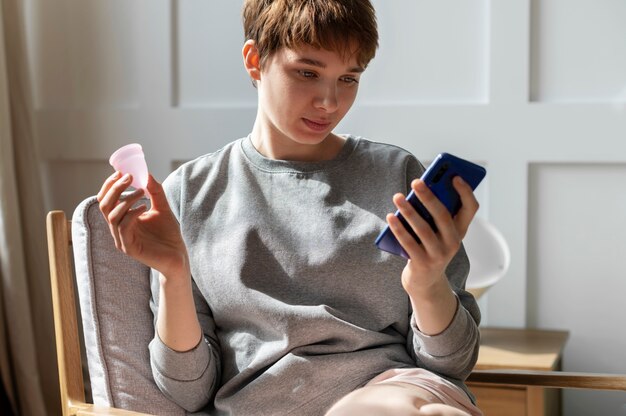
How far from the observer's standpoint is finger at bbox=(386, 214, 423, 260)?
117cm

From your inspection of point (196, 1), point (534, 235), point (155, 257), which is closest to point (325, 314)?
point (155, 257)

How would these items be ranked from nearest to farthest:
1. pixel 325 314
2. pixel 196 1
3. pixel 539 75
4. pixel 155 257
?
pixel 155 257
pixel 325 314
pixel 539 75
pixel 196 1

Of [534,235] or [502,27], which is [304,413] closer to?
[534,235]

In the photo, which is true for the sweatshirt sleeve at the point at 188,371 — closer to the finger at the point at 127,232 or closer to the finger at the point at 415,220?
the finger at the point at 127,232

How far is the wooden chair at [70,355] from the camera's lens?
1355mm

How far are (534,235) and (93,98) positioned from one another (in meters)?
1.25

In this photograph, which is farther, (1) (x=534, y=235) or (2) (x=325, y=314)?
(1) (x=534, y=235)

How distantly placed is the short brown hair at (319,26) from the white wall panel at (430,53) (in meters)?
0.81

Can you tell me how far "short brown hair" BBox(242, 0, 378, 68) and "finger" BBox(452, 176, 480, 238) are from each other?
312mm

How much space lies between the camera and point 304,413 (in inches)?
53.2

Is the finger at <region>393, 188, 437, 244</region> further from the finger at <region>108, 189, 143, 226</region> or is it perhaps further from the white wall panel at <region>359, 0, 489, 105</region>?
the white wall panel at <region>359, 0, 489, 105</region>

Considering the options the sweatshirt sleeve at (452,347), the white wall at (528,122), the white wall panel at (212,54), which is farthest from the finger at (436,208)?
the white wall panel at (212,54)

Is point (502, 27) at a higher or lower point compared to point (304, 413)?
higher

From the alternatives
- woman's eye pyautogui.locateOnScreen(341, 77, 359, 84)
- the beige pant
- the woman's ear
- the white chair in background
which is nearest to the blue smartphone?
the beige pant
